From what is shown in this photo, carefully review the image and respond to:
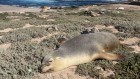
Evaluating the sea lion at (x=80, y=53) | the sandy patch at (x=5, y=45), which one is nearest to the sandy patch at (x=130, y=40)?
the sea lion at (x=80, y=53)

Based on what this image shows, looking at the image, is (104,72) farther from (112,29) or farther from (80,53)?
(112,29)

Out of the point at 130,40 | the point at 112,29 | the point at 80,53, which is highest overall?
the point at 80,53

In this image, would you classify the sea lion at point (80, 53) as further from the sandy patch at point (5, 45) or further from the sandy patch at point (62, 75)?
the sandy patch at point (5, 45)

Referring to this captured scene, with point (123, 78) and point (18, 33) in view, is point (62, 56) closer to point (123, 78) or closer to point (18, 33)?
point (123, 78)

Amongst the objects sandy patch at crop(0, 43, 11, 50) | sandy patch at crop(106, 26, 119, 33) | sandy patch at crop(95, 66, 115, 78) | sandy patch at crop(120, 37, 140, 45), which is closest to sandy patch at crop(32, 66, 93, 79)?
sandy patch at crop(95, 66, 115, 78)

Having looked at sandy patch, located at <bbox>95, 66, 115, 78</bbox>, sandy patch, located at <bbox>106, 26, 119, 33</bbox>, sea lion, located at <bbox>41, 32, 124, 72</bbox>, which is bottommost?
sandy patch, located at <bbox>106, 26, 119, 33</bbox>

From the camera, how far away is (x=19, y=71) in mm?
9469

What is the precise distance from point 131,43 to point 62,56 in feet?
15.3

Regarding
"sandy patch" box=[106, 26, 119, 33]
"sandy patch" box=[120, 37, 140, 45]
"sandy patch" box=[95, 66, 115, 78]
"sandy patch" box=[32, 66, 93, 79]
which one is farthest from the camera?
"sandy patch" box=[106, 26, 119, 33]

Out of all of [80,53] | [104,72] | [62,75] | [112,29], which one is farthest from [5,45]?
[112,29]

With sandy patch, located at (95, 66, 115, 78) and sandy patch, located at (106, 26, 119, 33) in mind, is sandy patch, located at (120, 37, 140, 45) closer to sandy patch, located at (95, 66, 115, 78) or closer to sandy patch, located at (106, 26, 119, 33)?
sandy patch, located at (106, 26, 119, 33)

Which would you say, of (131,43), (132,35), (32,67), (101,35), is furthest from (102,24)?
(32,67)

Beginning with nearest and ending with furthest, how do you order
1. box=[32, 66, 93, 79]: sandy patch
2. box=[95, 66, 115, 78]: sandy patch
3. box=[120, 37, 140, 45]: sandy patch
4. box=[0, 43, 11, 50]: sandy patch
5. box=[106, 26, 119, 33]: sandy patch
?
box=[32, 66, 93, 79]: sandy patch, box=[95, 66, 115, 78]: sandy patch, box=[0, 43, 11, 50]: sandy patch, box=[120, 37, 140, 45]: sandy patch, box=[106, 26, 119, 33]: sandy patch

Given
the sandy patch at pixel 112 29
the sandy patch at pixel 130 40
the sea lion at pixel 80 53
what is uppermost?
the sea lion at pixel 80 53
